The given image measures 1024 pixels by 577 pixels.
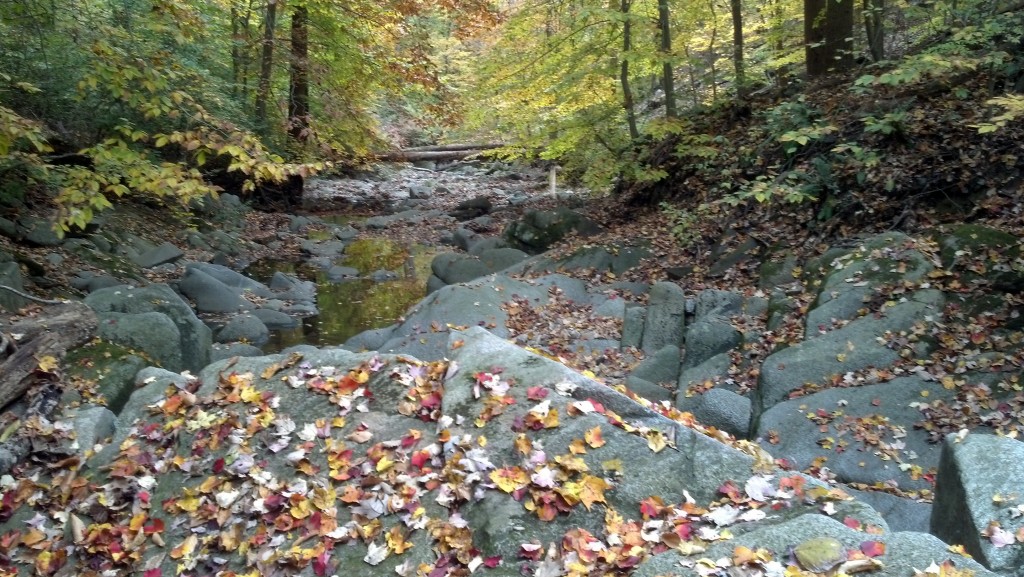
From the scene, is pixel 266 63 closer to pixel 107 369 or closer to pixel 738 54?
pixel 738 54

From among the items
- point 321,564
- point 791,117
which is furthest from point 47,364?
point 791,117

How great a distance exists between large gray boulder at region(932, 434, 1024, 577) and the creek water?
888 centimetres

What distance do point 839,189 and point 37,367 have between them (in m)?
9.22

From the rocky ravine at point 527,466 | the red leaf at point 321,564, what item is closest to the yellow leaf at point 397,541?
the rocky ravine at point 527,466

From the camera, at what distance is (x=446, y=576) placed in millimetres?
3395

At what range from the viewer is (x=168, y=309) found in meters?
9.33

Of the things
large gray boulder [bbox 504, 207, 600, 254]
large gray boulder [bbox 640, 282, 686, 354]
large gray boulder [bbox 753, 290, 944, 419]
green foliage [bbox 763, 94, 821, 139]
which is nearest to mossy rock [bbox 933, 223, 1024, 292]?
large gray boulder [bbox 753, 290, 944, 419]

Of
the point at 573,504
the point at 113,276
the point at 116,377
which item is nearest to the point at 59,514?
the point at 116,377

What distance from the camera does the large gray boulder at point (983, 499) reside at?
10.6 ft

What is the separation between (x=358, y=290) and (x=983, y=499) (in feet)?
40.2

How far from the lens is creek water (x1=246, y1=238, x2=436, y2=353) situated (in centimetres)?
1191

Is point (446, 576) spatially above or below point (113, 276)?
below

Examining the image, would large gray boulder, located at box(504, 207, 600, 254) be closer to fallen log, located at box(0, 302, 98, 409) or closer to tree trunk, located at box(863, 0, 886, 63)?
tree trunk, located at box(863, 0, 886, 63)

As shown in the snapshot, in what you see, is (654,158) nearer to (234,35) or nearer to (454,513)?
(234,35)
